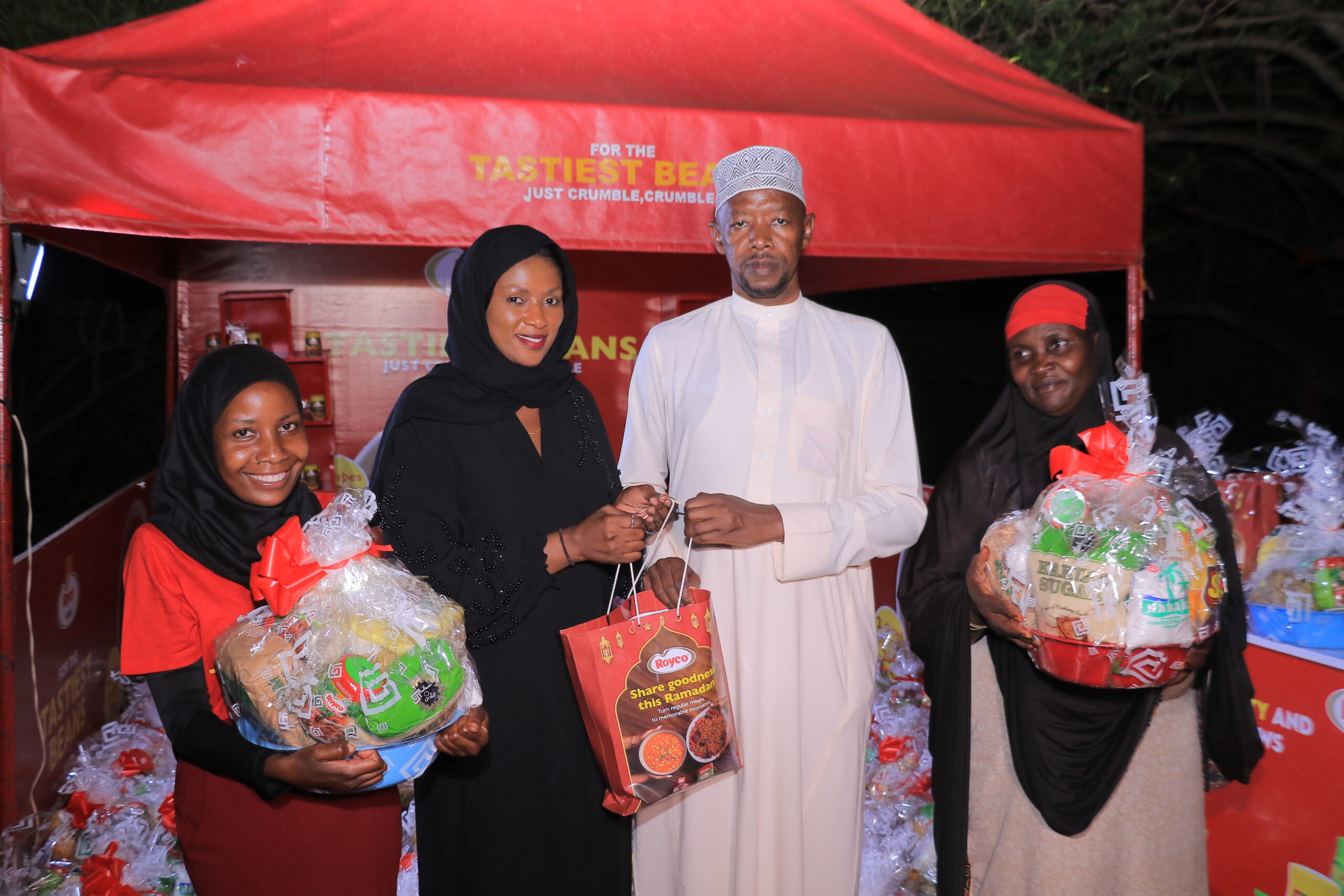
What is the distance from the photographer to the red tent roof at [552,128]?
2912mm

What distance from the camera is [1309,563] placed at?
258cm

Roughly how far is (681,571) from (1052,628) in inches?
34.8

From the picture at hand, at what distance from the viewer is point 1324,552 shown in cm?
257

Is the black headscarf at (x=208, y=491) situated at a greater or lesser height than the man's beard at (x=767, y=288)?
lesser

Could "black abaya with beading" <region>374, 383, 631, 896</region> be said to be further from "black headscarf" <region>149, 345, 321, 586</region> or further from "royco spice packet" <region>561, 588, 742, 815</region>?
"black headscarf" <region>149, 345, 321, 586</region>

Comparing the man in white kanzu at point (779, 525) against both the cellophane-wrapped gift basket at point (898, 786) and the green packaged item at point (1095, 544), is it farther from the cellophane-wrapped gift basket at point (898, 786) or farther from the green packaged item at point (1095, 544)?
the green packaged item at point (1095, 544)

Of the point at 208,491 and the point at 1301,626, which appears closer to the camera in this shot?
the point at 208,491

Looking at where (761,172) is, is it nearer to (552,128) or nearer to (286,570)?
(552,128)

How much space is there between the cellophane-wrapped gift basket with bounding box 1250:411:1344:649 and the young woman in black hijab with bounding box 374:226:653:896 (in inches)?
82.5

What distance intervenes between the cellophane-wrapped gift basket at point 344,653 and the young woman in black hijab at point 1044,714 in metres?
1.37

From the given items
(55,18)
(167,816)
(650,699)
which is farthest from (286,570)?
(55,18)

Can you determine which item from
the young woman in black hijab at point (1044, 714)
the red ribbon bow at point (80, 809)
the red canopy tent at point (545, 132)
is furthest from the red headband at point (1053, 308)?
the red ribbon bow at point (80, 809)

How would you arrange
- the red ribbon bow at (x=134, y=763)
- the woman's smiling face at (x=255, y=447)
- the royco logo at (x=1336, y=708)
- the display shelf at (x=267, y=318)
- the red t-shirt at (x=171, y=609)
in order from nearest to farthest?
the red t-shirt at (x=171, y=609) < the woman's smiling face at (x=255, y=447) < the royco logo at (x=1336, y=708) < the red ribbon bow at (x=134, y=763) < the display shelf at (x=267, y=318)

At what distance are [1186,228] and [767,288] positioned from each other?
361 inches
